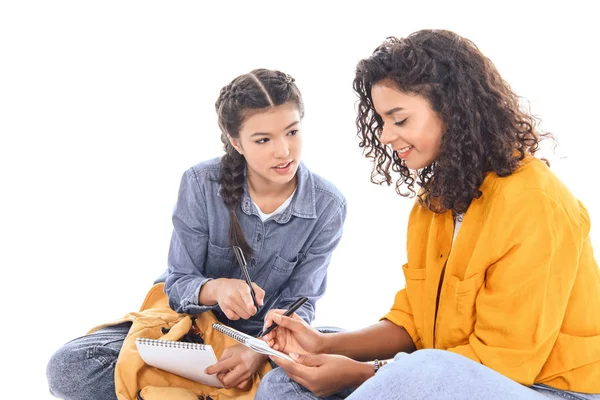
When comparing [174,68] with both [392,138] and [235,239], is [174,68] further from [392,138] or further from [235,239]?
[392,138]

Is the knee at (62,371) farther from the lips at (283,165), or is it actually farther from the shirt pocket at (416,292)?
the shirt pocket at (416,292)

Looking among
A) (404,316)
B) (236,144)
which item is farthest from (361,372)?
(236,144)

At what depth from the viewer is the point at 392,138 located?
5.49 ft

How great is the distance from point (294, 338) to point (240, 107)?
57 cm

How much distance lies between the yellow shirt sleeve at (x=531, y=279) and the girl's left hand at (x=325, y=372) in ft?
1.03

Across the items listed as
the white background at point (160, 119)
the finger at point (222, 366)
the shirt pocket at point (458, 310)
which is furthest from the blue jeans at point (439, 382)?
the white background at point (160, 119)

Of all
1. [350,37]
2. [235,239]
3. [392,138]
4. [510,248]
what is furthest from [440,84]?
[350,37]

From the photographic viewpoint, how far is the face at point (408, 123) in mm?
1631

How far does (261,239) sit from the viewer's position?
2.13 meters

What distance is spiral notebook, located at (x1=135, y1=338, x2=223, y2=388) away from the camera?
1835 mm

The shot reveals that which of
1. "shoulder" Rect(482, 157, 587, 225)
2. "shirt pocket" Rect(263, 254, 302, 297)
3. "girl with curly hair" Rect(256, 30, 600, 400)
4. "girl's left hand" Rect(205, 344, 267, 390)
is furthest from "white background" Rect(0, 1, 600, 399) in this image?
"shoulder" Rect(482, 157, 587, 225)

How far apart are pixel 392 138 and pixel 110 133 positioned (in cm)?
175

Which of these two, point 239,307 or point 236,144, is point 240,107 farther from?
point 239,307

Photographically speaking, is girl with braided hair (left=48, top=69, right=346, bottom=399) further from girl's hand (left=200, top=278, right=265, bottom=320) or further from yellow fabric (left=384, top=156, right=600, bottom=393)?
yellow fabric (left=384, top=156, right=600, bottom=393)
